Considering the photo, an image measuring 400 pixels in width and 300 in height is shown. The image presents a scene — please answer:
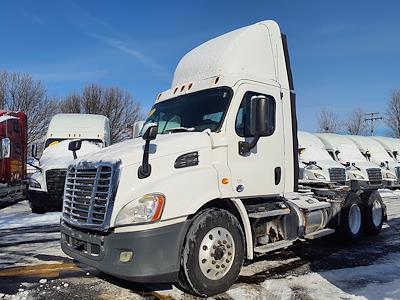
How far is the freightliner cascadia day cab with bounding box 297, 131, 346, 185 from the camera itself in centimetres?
1524

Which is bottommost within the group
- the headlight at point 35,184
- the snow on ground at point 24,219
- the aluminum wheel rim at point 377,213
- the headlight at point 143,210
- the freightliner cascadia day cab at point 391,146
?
the snow on ground at point 24,219

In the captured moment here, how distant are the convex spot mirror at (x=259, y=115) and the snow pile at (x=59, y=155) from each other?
24.5 feet

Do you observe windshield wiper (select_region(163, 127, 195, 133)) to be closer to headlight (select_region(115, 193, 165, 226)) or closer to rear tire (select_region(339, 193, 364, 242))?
headlight (select_region(115, 193, 165, 226))

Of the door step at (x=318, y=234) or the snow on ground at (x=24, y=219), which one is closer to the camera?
the door step at (x=318, y=234)

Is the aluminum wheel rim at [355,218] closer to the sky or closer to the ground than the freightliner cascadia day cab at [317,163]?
closer to the ground

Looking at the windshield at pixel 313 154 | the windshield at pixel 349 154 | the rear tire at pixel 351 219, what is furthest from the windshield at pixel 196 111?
the windshield at pixel 349 154

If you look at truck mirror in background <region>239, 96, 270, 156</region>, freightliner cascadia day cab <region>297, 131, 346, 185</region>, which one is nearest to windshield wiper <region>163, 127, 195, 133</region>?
truck mirror in background <region>239, 96, 270, 156</region>

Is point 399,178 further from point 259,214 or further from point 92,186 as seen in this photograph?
point 92,186

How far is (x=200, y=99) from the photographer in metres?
6.15

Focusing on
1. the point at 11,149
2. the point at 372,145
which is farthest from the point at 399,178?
the point at 11,149

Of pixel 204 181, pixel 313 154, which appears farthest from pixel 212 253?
pixel 313 154

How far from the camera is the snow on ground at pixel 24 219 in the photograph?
11.0 m

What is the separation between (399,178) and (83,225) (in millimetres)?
24272

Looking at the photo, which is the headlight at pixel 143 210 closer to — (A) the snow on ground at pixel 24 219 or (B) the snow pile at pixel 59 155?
(A) the snow on ground at pixel 24 219
